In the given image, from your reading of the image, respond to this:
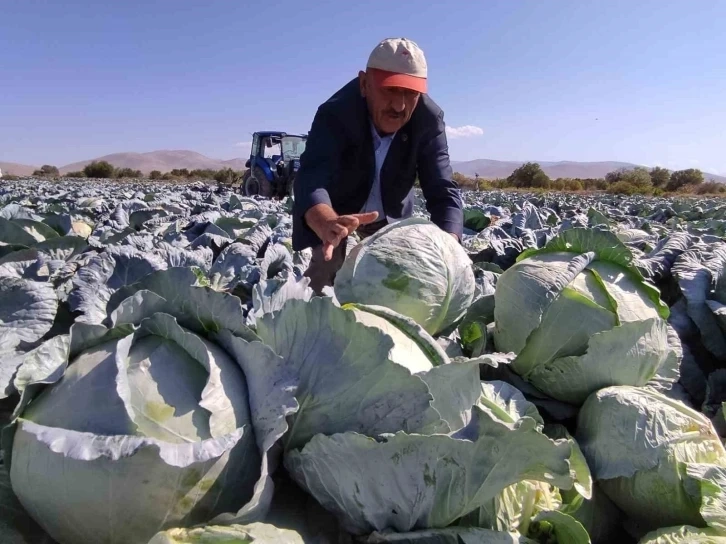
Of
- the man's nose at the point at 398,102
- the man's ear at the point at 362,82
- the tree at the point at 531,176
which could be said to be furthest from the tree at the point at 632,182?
the man's nose at the point at 398,102

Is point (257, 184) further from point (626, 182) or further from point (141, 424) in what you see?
point (626, 182)

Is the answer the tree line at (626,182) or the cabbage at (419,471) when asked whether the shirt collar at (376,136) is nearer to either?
the cabbage at (419,471)

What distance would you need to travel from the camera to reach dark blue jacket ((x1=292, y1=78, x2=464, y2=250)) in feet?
9.40

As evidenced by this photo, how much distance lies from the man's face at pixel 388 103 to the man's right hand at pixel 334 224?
0.71 meters

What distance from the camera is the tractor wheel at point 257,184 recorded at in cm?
1958

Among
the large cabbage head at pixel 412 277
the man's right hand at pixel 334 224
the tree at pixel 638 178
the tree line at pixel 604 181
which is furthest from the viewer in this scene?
the tree at pixel 638 178

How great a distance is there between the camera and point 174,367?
121cm

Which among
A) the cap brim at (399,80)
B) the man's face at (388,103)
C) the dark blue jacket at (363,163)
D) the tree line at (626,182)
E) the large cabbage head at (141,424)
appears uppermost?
the cap brim at (399,80)

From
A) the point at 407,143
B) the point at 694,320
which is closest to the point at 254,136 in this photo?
the point at 407,143

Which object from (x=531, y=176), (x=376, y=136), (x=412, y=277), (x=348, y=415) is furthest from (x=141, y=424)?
(x=531, y=176)

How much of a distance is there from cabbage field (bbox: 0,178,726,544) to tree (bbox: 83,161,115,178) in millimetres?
60347

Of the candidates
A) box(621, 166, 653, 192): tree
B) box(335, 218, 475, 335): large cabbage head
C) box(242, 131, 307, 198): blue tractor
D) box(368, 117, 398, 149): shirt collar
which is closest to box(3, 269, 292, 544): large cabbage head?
box(335, 218, 475, 335): large cabbage head

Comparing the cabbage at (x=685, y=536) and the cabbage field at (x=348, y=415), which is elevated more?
the cabbage field at (x=348, y=415)

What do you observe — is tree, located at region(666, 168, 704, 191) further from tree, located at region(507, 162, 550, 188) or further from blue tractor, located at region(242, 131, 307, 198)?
blue tractor, located at region(242, 131, 307, 198)
